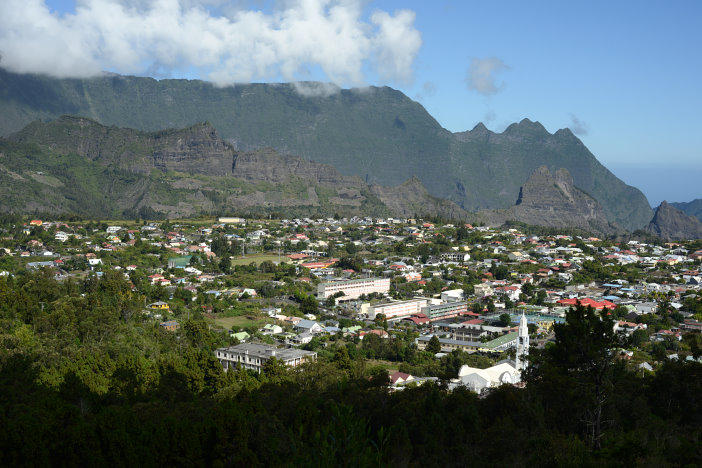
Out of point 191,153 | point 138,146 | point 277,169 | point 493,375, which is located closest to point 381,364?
point 493,375

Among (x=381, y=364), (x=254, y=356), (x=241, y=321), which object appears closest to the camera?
(x=254, y=356)

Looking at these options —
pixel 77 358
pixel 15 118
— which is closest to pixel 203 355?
pixel 77 358

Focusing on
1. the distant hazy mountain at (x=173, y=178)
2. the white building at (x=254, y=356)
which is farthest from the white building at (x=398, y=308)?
the distant hazy mountain at (x=173, y=178)

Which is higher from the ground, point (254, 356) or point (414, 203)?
point (414, 203)

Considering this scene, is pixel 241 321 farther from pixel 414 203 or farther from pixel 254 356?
pixel 414 203

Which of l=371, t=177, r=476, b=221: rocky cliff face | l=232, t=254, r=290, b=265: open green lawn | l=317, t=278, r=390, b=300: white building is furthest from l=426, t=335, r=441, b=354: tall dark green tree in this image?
l=371, t=177, r=476, b=221: rocky cliff face

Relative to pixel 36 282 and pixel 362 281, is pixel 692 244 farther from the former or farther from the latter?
pixel 36 282
